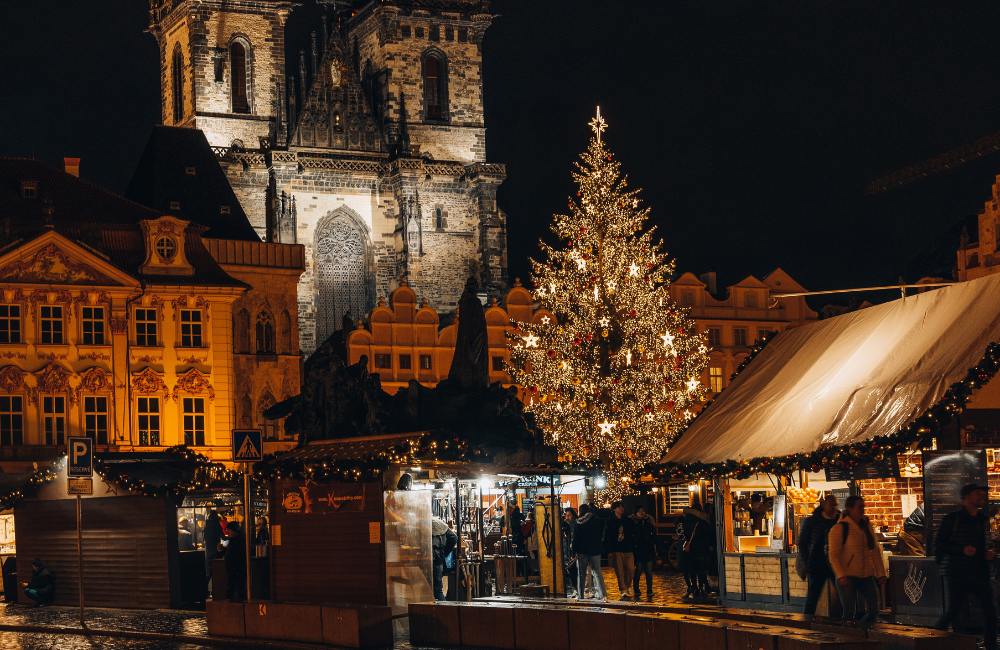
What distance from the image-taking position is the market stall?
14.9 metres

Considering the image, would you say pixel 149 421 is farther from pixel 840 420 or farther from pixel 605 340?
pixel 840 420

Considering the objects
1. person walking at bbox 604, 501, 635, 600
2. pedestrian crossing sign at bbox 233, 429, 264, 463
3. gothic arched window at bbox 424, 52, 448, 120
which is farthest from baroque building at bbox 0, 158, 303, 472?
gothic arched window at bbox 424, 52, 448, 120

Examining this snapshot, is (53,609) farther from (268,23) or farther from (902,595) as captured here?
(268,23)

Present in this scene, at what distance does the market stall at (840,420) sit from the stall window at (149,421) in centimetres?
2234

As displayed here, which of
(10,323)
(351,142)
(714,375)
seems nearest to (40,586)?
(10,323)

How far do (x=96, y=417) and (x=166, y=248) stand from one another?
197 inches

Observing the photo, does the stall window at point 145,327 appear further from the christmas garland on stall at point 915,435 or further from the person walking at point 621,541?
the christmas garland on stall at point 915,435

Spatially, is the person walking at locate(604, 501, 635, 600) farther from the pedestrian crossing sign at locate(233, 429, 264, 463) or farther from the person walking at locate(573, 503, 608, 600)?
the pedestrian crossing sign at locate(233, 429, 264, 463)

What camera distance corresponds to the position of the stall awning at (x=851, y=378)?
596 inches

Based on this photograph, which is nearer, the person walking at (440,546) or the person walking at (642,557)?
the person walking at (440,546)

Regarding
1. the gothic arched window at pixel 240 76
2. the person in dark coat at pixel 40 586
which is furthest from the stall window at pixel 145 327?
the gothic arched window at pixel 240 76

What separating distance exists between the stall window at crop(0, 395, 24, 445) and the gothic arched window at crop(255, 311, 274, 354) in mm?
9143

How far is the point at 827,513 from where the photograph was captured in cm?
1583

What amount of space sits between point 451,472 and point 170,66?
1987 inches
